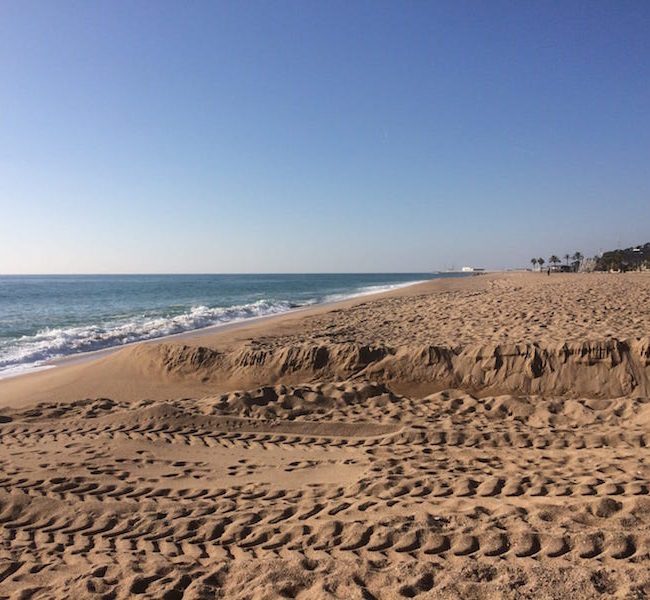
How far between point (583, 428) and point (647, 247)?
108980mm

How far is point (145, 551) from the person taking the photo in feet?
10.9

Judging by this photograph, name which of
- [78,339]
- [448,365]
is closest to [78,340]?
[78,339]

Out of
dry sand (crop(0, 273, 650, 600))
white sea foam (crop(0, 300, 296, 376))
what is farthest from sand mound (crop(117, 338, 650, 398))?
white sea foam (crop(0, 300, 296, 376))

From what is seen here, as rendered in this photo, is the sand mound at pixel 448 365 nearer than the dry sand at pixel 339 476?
No

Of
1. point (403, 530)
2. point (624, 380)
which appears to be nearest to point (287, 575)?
point (403, 530)

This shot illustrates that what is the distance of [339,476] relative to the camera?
4.41 meters

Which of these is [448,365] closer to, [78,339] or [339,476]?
[339,476]

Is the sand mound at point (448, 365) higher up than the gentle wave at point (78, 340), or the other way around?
the sand mound at point (448, 365)

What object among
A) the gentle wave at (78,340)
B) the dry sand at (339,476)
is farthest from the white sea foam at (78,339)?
the dry sand at (339,476)

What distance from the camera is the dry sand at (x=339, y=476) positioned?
2.82 meters

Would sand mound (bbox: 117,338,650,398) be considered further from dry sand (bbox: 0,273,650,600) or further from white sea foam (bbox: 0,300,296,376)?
white sea foam (bbox: 0,300,296,376)

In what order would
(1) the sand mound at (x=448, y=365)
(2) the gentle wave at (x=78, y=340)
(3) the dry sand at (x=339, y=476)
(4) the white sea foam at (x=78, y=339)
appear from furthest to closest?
(4) the white sea foam at (x=78, y=339)
(2) the gentle wave at (x=78, y=340)
(1) the sand mound at (x=448, y=365)
(3) the dry sand at (x=339, y=476)

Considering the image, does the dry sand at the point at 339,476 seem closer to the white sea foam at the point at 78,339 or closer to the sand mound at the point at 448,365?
the sand mound at the point at 448,365

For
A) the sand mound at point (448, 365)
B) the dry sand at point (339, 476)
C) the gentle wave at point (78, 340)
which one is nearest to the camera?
the dry sand at point (339, 476)
